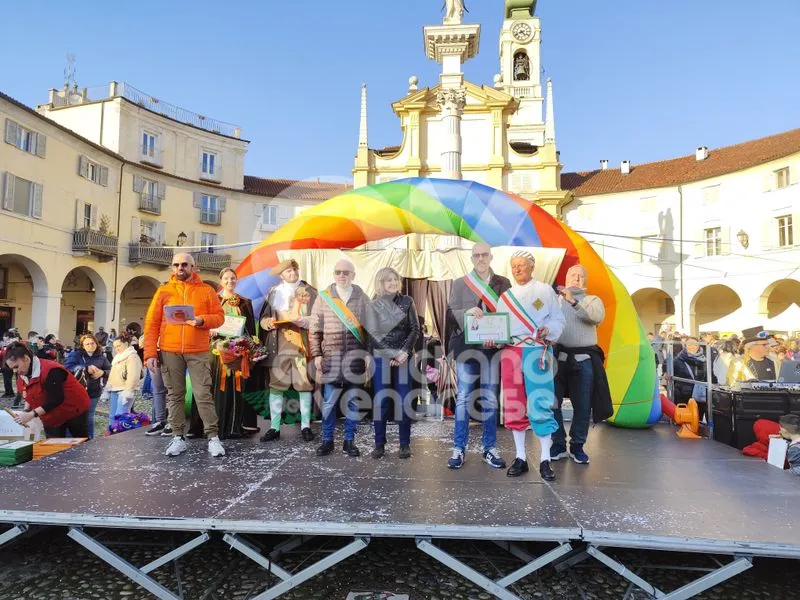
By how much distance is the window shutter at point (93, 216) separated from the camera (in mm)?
23719

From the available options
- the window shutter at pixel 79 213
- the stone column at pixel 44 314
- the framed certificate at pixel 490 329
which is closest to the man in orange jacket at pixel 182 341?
the framed certificate at pixel 490 329

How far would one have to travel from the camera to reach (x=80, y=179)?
75.5 feet

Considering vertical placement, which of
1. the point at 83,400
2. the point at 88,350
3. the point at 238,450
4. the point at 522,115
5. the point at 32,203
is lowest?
the point at 238,450

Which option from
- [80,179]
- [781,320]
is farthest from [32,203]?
[781,320]

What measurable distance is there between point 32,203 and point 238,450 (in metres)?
20.9

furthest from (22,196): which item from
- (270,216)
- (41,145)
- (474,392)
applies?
(474,392)

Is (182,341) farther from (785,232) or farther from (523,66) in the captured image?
(523,66)

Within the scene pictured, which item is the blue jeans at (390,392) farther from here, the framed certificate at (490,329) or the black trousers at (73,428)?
the black trousers at (73,428)

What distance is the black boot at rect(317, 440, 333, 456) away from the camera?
184 inches

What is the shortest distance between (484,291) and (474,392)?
0.87m

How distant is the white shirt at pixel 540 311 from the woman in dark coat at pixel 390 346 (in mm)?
943

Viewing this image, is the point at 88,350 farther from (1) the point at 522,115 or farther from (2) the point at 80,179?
(1) the point at 522,115

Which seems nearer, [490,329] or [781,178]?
[490,329]

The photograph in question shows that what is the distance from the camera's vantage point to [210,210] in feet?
104
